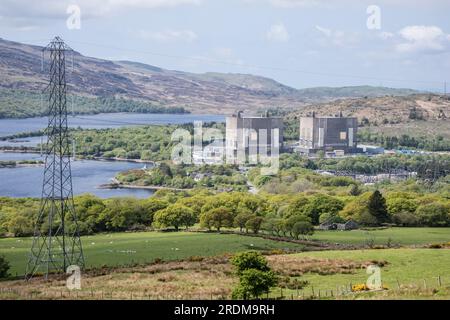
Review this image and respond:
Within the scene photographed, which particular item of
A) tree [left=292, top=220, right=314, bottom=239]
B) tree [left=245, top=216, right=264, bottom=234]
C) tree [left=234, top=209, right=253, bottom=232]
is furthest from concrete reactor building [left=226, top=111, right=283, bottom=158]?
tree [left=292, top=220, right=314, bottom=239]

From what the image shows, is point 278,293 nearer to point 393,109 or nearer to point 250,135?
point 250,135

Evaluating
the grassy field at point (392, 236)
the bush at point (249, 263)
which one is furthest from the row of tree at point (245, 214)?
the bush at point (249, 263)

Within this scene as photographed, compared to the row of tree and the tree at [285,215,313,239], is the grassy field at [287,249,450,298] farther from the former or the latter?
the row of tree

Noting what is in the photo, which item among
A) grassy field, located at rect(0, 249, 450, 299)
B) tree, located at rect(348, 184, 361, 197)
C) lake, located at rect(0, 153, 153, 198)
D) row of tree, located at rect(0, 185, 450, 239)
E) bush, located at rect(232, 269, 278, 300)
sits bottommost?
lake, located at rect(0, 153, 153, 198)

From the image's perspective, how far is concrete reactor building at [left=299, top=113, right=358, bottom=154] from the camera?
6388 cm

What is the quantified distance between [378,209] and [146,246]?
33.4 feet

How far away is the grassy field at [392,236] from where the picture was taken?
23.0 metres

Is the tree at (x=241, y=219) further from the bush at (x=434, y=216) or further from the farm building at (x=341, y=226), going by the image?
the bush at (x=434, y=216)

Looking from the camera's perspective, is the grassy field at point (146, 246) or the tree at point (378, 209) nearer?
the grassy field at point (146, 246)

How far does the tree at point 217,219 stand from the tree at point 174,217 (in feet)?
2.98

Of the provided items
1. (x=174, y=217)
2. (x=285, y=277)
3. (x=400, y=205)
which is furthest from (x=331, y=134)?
(x=285, y=277)

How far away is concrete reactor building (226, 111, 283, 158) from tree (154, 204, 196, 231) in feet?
109

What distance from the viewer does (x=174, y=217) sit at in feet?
87.6
